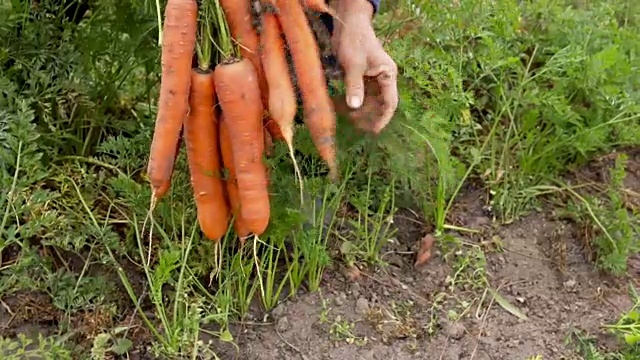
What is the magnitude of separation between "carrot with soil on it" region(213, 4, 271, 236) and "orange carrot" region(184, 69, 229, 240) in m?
0.03

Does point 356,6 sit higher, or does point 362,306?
point 356,6

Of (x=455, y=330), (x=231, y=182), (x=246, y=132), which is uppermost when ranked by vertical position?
(x=246, y=132)

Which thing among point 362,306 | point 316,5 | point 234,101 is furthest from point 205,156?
point 362,306

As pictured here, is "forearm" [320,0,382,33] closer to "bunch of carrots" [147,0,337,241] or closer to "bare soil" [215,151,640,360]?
"bunch of carrots" [147,0,337,241]

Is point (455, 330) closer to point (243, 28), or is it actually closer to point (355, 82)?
point (355, 82)

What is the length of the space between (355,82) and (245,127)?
23 cm

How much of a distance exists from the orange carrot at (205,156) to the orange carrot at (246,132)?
0.11 feet

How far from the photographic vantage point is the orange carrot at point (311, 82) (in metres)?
1.49

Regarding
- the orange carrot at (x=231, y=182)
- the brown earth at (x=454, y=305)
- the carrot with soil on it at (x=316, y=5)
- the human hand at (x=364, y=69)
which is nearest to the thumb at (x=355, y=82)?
the human hand at (x=364, y=69)

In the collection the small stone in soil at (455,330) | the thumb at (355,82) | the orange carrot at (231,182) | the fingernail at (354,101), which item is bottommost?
the small stone in soil at (455,330)

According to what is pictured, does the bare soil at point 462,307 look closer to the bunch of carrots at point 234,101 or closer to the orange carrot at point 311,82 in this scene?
the bunch of carrots at point 234,101

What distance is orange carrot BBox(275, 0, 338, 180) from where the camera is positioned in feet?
4.89

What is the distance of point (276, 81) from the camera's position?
147cm

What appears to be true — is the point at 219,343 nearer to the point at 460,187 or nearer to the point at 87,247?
the point at 87,247
